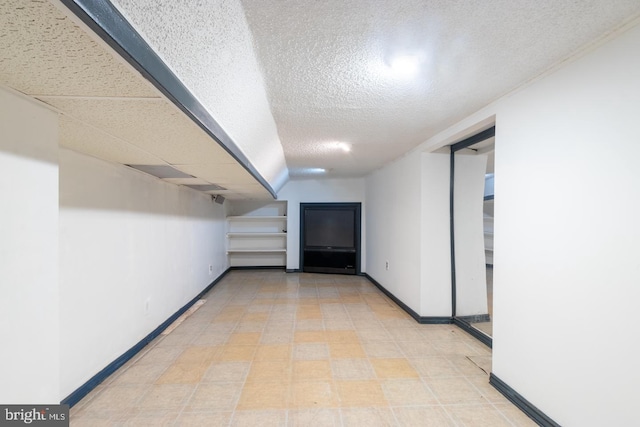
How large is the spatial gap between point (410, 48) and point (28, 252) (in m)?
1.82

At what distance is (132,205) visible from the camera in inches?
96.3

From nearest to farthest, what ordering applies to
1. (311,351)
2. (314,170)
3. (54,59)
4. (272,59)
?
(54,59)
(272,59)
(311,351)
(314,170)

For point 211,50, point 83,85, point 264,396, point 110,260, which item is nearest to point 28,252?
point 83,85

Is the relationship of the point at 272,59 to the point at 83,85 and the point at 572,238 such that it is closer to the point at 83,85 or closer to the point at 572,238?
the point at 83,85

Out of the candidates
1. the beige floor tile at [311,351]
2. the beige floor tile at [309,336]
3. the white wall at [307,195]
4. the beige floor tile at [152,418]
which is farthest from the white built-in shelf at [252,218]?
the beige floor tile at [152,418]

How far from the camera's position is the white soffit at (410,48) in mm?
1080

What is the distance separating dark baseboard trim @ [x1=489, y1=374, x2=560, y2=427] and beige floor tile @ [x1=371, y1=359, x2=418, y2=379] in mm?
551

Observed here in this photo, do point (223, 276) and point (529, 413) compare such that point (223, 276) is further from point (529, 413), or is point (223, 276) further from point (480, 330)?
point (529, 413)

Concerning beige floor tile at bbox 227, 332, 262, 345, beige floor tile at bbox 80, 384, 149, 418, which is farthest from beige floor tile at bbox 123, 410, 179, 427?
beige floor tile at bbox 227, 332, 262, 345

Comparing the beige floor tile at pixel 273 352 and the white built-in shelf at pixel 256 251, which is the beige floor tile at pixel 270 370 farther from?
the white built-in shelf at pixel 256 251

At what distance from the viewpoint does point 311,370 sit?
222 cm

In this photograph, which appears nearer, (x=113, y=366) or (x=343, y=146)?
(x=113, y=366)

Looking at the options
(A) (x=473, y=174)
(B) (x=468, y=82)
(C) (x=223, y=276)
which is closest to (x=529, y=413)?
(B) (x=468, y=82)

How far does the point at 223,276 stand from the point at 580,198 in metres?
5.47
